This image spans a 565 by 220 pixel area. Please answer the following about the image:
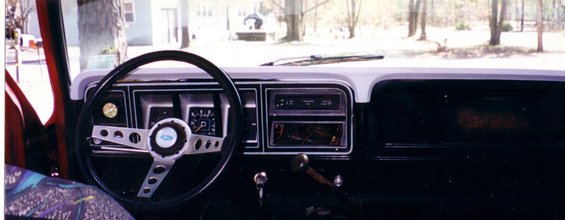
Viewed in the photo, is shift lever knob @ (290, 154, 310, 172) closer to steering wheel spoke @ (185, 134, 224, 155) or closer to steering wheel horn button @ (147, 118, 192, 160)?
steering wheel spoke @ (185, 134, 224, 155)

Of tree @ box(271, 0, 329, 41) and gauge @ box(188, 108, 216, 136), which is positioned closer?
tree @ box(271, 0, 329, 41)

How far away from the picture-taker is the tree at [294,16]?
2.46 m

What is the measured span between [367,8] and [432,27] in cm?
27

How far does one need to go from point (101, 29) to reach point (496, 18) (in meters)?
1.63

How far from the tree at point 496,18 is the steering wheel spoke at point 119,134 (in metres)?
1.46

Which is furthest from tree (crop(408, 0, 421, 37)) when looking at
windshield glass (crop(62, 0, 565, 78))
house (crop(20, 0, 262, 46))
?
house (crop(20, 0, 262, 46))

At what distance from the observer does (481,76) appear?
266 cm

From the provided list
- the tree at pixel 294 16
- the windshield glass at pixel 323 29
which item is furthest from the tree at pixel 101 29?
the tree at pixel 294 16

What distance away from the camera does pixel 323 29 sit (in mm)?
2543

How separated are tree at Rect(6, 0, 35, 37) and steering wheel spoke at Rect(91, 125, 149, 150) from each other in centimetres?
51

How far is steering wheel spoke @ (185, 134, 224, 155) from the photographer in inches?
98.0

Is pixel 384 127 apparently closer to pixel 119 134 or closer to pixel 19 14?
pixel 119 134

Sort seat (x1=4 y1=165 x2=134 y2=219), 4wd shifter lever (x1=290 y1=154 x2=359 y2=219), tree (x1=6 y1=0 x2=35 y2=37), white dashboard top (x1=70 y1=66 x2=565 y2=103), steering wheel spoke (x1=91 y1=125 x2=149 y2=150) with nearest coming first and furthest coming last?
1. seat (x1=4 y1=165 x2=134 y2=219)
2. tree (x1=6 y1=0 x2=35 y2=37)
3. 4wd shifter lever (x1=290 y1=154 x2=359 y2=219)
4. steering wheel spoke (x1=91 y1=125 x2=149 y2=150)
5. white dashboard top (x1=70 y1=66 x2=565 y2=103)

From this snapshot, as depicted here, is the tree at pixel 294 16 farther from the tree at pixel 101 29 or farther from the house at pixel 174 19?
the tree at pixel 101 29
